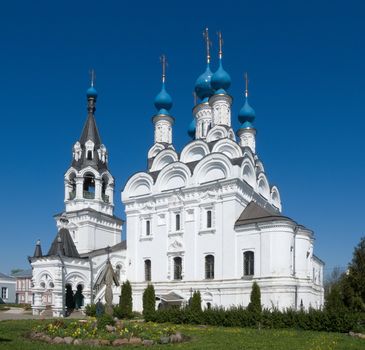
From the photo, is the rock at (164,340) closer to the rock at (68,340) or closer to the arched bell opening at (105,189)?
the rock at (68,340)

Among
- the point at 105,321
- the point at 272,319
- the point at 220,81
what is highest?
the point at 220,81

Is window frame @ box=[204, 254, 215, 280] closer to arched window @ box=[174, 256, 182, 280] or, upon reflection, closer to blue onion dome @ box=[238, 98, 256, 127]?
arched window @ box=[174, 256, 182, 280]

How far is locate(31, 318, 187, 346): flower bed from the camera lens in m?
12.2

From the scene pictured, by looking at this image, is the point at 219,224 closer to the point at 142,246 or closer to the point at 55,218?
the point at 142,246

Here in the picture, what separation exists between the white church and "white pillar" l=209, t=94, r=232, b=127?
2.5 inches

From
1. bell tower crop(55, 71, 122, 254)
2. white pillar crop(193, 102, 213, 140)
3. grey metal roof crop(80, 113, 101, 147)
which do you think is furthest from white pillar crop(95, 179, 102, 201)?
white pillar crop(193, 102, 213, 140)

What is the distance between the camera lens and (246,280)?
2470 centimetres

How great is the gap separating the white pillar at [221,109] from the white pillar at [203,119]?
1.34m

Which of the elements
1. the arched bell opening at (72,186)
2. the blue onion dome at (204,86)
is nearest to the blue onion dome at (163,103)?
the blue onion dome at (204,86)

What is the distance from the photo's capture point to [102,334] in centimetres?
1296

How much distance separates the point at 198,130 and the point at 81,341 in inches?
881

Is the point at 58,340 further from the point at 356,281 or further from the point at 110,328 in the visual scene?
the point at 356,281

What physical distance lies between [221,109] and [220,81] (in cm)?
195

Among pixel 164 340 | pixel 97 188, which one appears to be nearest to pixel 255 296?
pixel 164 340
